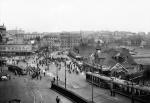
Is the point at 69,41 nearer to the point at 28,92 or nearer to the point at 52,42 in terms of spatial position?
the point at 52,42

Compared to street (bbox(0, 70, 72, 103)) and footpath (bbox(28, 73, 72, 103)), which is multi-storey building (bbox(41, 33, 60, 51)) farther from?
street (bbox(0, 70, 72, 103))

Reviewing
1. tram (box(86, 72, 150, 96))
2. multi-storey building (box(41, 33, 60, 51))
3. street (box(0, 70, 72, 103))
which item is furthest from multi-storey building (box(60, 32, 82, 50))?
tram (box(86, 72, 150, 96))

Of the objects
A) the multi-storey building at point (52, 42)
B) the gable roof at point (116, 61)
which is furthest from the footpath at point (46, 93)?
the multi-storey building at point (52, 42)

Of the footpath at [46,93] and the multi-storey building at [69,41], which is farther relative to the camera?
the multi-storey building at [69,41]

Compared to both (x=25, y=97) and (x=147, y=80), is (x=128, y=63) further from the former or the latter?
(x=25, y=97)

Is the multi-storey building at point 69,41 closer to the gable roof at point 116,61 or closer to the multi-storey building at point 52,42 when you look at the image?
the multi-storey building at point 52,42

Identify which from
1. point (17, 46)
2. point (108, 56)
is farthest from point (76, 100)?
point (17, 46)

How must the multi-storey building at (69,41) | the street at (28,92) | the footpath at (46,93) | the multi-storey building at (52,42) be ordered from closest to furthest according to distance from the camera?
1. the footpath at (46,93)
2. the street at (28,92)
3. the multi-storey building at (52,42)
4. the multi-storey building at (69,41)

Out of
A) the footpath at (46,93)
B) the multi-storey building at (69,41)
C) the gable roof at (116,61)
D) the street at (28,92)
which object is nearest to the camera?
the footpath at (46,93)

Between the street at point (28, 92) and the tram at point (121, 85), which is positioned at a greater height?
the tram at point (121, 85)
